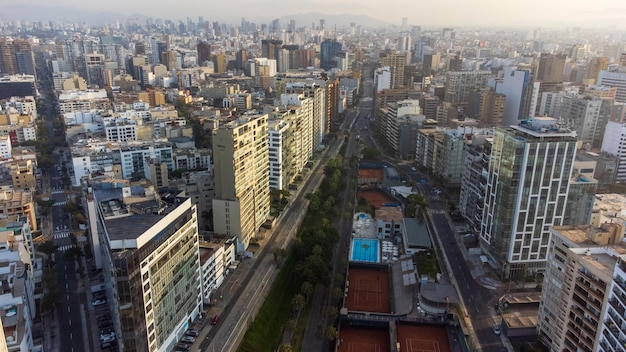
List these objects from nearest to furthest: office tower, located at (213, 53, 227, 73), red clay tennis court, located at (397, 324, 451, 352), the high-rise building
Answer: red clay tennis court, located at (397, 324, 451, 352)
the high-rise building
office tower, located at (213, 53, 227, 73)

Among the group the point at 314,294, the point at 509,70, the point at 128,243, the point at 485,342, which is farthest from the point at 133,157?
the point at 509,70

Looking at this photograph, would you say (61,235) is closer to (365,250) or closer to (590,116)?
(365,250)

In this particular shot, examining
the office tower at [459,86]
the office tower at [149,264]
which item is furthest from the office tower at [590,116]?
the office tower at [149,264]

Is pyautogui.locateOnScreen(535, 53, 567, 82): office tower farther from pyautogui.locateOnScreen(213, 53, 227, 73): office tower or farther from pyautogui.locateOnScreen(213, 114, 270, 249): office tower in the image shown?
pyautogui.locateOnScreen(213, 53, 227, 73): office tower

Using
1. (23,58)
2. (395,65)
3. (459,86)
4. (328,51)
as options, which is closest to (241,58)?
(328,51)

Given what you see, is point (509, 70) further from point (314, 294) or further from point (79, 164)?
point (79, 164)

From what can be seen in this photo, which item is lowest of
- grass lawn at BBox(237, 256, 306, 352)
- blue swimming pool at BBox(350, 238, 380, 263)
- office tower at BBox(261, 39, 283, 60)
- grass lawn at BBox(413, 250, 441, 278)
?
grass lawn at BBox(237, 256, 306, 352)

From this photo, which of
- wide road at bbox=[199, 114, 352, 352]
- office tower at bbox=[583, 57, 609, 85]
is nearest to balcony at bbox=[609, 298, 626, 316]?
wide road at bbox=[199, 114, 352, 352]

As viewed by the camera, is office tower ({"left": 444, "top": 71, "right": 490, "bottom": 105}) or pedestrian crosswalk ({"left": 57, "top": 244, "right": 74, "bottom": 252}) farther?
office tower ({"left": 444, "top": 71, "right": 490, "bottom": 105})

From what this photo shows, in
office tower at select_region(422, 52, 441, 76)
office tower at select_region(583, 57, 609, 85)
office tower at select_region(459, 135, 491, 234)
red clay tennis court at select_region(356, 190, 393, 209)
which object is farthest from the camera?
office tower at select_region(422, 52, 441, 76)
